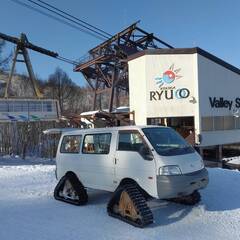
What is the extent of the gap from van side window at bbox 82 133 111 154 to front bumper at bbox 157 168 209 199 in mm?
1663

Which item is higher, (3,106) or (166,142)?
(3,106)

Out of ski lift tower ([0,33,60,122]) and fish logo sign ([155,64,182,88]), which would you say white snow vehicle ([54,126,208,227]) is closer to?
ski lift tower ([0,33,60,122])

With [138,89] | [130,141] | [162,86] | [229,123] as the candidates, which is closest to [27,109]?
[138,89]

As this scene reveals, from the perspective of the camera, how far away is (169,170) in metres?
7.38

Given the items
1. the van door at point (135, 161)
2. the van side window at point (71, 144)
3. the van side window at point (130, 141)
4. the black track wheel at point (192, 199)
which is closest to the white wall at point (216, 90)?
the van side window at point (71, 144)

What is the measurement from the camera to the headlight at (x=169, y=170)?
7.34 meters

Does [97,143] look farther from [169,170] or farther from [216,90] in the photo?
[216,90]

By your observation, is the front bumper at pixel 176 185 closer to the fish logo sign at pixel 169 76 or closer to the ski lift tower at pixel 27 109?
the ski lift tower at pixel 27 109

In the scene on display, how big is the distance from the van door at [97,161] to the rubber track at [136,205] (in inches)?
20.2

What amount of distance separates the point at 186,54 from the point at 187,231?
79.4ft

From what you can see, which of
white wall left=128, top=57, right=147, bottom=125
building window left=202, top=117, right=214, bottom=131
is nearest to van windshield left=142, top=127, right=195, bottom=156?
building window left=202, top=117, right=214, bottom=131

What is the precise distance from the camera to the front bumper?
23.9 ft

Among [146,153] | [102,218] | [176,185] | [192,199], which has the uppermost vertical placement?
[146,153]

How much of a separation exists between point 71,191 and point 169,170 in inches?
116
